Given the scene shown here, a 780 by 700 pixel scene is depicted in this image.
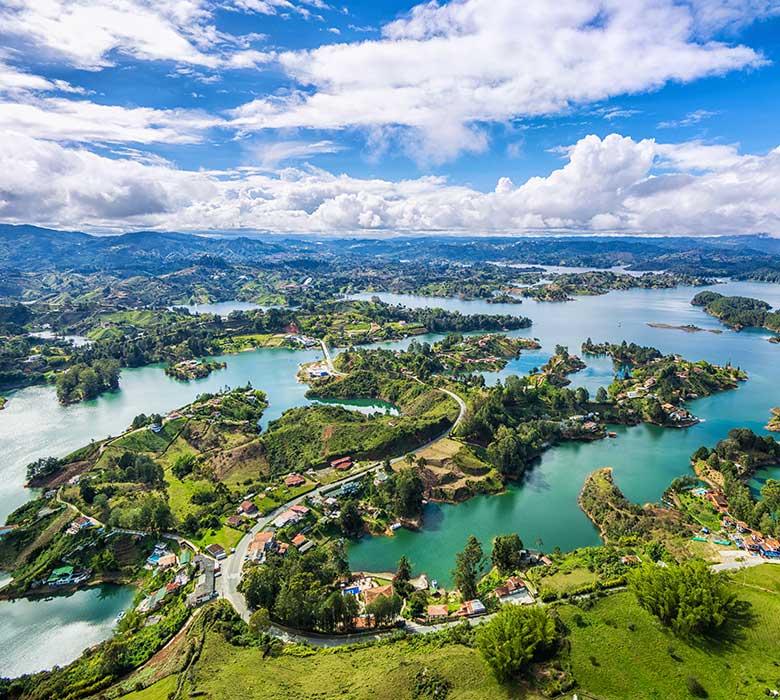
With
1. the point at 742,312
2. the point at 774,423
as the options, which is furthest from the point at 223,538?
the point at 742,312

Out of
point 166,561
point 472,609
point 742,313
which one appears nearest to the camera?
point 472,609

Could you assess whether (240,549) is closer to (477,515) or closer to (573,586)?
(477,515)

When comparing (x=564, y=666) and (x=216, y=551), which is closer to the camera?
(x=564, y=666)

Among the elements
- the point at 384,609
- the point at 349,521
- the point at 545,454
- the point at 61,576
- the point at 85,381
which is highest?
the point at 384,609

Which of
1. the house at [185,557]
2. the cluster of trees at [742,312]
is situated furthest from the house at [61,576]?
the cluster of trees at [742,312]

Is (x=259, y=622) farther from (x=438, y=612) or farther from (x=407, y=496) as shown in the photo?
(x=407, y=496)

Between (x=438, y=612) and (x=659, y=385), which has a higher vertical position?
(x=659, y=385)

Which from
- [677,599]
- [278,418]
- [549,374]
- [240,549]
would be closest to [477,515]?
[677,599]
